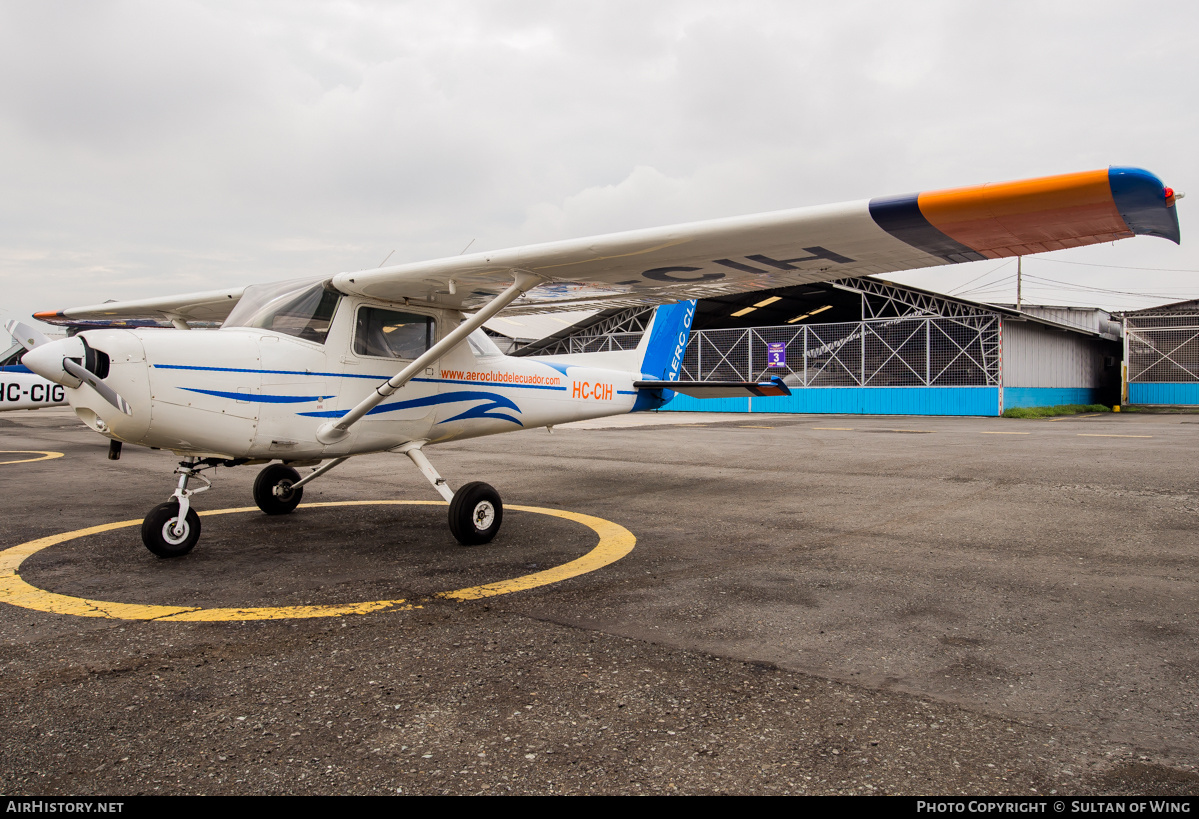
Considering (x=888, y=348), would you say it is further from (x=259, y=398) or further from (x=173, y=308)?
(x=259, y=398)

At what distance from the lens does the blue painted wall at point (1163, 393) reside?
34.2 metres

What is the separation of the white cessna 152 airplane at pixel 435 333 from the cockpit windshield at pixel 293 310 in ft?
0.05

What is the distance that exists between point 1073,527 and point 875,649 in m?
4.12

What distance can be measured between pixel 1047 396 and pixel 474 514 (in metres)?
35.8

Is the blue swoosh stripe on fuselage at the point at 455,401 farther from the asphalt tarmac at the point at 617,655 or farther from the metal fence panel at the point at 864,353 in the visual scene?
the metal fence panel at the point at 864,353

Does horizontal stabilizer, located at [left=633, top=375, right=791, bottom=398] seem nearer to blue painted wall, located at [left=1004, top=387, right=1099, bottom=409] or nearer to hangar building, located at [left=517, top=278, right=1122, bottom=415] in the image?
hangar building, located at [left=517, top=278, right=1122, bottom=415]

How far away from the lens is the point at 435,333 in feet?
22.4

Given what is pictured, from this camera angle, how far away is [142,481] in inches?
374

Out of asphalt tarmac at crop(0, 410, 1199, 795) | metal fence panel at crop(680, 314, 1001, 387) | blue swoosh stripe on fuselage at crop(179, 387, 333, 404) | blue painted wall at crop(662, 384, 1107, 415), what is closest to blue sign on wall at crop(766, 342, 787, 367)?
metal fence panel at crop(680, 314, 1001, 387)

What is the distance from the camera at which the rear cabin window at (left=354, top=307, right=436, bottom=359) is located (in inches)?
242

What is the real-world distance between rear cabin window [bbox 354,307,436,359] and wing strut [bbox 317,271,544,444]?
0.40 m

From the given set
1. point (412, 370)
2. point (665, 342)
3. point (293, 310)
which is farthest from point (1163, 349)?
point (293, 310)
